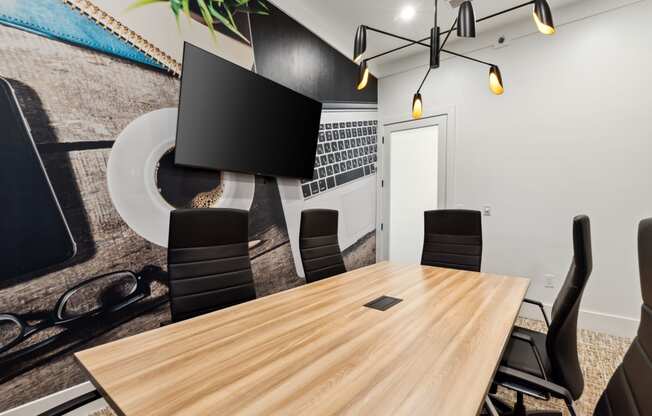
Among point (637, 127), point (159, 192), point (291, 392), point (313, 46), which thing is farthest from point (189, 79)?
point (637, 127)

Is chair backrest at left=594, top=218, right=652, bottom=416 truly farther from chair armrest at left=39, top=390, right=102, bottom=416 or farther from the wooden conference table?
chair armrest at left=39, top=390, right=102, bottom=416

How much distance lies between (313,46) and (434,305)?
3203mm

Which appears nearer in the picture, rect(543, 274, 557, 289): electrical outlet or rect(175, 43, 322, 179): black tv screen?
rect(175, 43, 322, 179): black tv screen

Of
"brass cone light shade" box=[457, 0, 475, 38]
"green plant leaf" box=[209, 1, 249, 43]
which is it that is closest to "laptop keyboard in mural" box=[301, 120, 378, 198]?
"green plant leaf" box=[209, 1, 249, 43]

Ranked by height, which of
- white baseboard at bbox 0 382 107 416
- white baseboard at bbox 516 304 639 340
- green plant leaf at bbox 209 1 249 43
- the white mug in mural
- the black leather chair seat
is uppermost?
green plant leaf at bbox 209 1 249 43

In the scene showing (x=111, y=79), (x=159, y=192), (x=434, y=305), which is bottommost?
(x=434, y=305)

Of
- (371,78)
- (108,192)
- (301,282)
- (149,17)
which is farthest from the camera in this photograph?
(371,78)

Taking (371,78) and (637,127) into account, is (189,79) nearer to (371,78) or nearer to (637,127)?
(371,78)

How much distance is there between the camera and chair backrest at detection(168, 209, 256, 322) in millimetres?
1651

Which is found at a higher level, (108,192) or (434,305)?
(108,192)

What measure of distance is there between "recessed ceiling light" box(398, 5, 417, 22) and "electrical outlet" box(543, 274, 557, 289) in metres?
3.27

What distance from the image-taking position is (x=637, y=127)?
2.88 metres

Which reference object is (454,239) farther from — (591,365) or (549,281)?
(549,281)

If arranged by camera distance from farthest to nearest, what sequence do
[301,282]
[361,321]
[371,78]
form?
[371,78], [301,282], [361,321]
